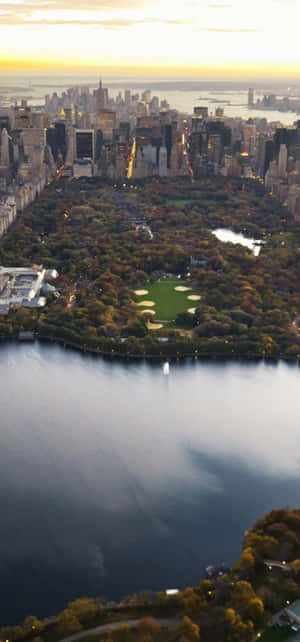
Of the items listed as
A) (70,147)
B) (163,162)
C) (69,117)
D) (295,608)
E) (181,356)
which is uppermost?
(69,117)

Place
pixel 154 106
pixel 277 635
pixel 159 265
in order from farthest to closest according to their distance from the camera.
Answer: pixel 154 106
pixel 159 265
pixel 277 635

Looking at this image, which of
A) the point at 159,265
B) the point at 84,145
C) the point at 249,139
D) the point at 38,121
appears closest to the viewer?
the point at 159,265

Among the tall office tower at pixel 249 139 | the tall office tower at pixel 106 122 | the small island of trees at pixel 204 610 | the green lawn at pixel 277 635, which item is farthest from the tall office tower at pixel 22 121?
the green lawn at pixel 277 635

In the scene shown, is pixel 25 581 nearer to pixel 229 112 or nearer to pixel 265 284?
pixel 265 284

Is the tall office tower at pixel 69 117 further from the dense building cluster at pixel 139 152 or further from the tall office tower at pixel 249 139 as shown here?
the tall office tower at pixel 249 139

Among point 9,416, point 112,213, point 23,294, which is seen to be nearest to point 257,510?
point 9,416

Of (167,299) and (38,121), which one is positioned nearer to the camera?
(167,299)

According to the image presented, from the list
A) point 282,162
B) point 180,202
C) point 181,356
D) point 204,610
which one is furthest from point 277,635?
point 282,162

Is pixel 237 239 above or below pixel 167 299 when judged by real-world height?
above

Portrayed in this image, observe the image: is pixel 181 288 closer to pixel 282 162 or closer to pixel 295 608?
pixel 295 608
